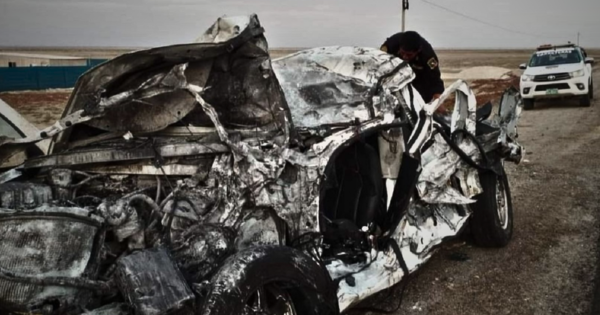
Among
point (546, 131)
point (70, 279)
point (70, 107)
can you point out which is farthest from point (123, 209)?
point (546, 131)

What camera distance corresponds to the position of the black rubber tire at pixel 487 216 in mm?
5938

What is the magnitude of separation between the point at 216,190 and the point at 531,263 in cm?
341

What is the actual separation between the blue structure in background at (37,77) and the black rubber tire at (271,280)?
98.8ft

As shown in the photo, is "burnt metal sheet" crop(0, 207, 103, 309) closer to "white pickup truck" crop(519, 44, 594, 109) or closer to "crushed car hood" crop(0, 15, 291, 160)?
"crushed car hood" crop(0, 15, 291, 160)

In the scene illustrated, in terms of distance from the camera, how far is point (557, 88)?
18.4 meters

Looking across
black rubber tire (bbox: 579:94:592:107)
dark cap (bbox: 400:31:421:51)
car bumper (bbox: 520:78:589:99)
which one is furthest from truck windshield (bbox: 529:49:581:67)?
dark cap (bbox: 400:31:421:51)

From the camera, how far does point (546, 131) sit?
1392cm

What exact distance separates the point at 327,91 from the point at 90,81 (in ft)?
6.18

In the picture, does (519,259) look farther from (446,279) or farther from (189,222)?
(189,222)

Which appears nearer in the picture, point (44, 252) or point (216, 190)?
point (44, 252)

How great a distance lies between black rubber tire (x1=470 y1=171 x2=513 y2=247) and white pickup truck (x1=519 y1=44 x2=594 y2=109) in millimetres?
13732

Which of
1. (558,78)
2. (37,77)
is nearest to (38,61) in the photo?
(37,77)

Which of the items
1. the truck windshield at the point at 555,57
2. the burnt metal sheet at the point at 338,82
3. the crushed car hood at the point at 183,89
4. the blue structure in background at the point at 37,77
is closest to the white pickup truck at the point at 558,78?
the truck windshield at the point at 555,57

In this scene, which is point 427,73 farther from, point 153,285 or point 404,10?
point 404,10
